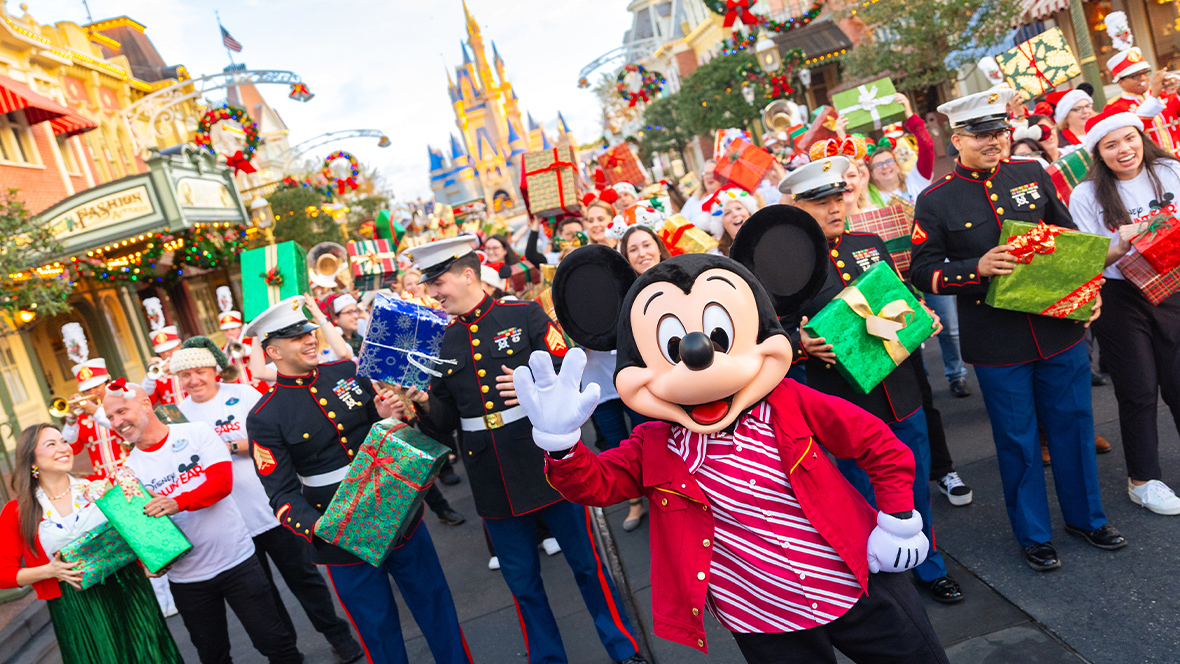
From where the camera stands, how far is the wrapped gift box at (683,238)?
18.1ft

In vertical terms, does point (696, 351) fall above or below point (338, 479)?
above

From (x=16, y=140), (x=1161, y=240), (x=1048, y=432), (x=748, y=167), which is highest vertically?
(x=16, y=140)

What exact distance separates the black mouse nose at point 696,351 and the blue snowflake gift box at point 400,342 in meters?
1.57

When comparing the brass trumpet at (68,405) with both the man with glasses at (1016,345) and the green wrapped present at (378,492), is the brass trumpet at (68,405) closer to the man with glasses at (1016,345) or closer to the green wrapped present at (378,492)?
the green wrapped present at (378,492)

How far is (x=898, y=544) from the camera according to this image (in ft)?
6.98

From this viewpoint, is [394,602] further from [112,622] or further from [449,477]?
[449,477]

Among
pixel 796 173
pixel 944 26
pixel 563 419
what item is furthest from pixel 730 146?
pixel 944 26

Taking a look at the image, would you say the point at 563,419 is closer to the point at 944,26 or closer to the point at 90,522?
the point at 90,522

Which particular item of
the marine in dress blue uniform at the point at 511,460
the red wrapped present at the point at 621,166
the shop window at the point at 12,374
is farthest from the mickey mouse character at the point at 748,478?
the shop window at the point at 12,374

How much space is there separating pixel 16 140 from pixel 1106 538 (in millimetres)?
19446

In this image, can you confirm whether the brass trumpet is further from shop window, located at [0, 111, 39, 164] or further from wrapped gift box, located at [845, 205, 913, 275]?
shop window, located at [0, 111, 39, 164]

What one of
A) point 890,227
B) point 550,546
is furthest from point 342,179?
point 890,227

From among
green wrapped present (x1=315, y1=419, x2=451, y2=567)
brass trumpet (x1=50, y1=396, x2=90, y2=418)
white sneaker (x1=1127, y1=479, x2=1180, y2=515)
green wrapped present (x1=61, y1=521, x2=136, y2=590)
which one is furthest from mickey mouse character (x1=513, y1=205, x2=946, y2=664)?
brass trumpet (x1=50, y1=396, x2=90, y2=418)

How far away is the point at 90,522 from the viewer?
3.84 metres
